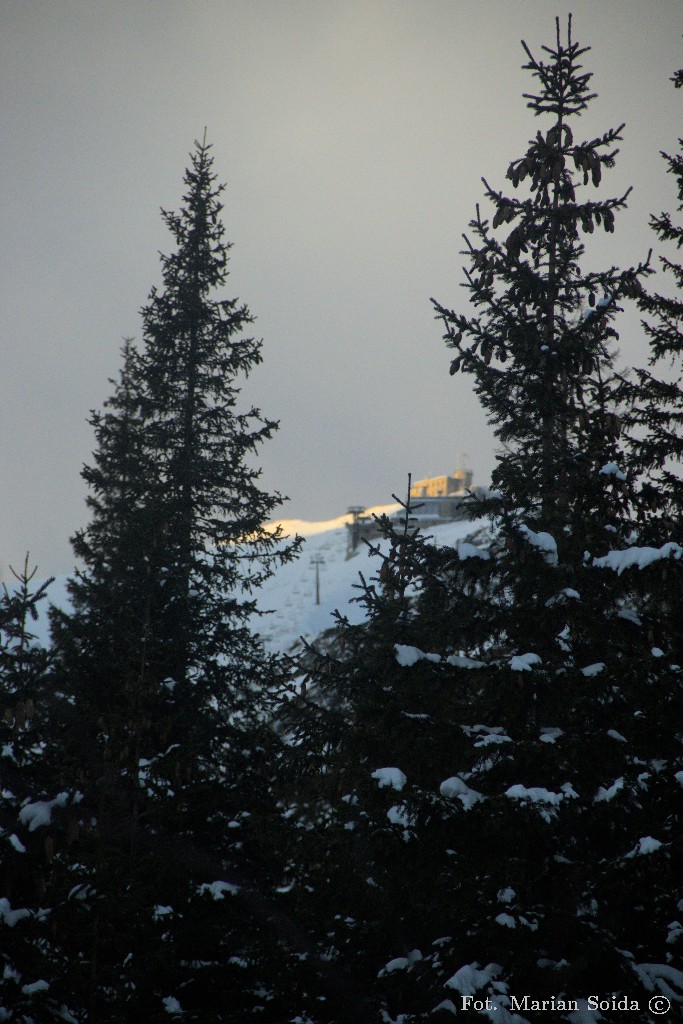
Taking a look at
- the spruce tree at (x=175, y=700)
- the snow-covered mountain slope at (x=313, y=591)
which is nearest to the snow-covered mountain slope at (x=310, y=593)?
the snow-covered mountain slope at (x=313, y=591)

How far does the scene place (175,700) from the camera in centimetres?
1097

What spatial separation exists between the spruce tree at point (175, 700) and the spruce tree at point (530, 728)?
1.70 m

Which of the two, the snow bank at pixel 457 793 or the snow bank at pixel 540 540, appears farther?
the snow bank at pixel 540 540

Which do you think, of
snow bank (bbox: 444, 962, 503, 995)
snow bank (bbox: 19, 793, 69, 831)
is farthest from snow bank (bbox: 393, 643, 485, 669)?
snow bank (bbox: 19, 793, 69, 831)

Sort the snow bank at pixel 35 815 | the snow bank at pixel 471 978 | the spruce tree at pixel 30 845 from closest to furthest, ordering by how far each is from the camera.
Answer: the snow bank at pixel 471 978 → the spruce tree at pixel 30 845 → the snow bank at pixel 35 815

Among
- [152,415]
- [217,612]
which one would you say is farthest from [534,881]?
[152,415]

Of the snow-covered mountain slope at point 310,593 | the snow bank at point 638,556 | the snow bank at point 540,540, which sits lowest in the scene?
the snow-covered mountain slope at point 310,593

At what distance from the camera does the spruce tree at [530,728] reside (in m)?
6.12

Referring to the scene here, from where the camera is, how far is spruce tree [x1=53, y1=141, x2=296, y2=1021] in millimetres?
7211

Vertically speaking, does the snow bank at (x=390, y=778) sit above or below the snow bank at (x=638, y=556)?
below

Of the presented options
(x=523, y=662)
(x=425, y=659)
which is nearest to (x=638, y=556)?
(x=523, y=662)

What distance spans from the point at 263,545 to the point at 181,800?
19.8 feet

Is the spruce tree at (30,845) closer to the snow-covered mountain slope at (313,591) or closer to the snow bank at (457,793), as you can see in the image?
the snow bank at (457,793)

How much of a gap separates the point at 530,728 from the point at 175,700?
620 centimetres
